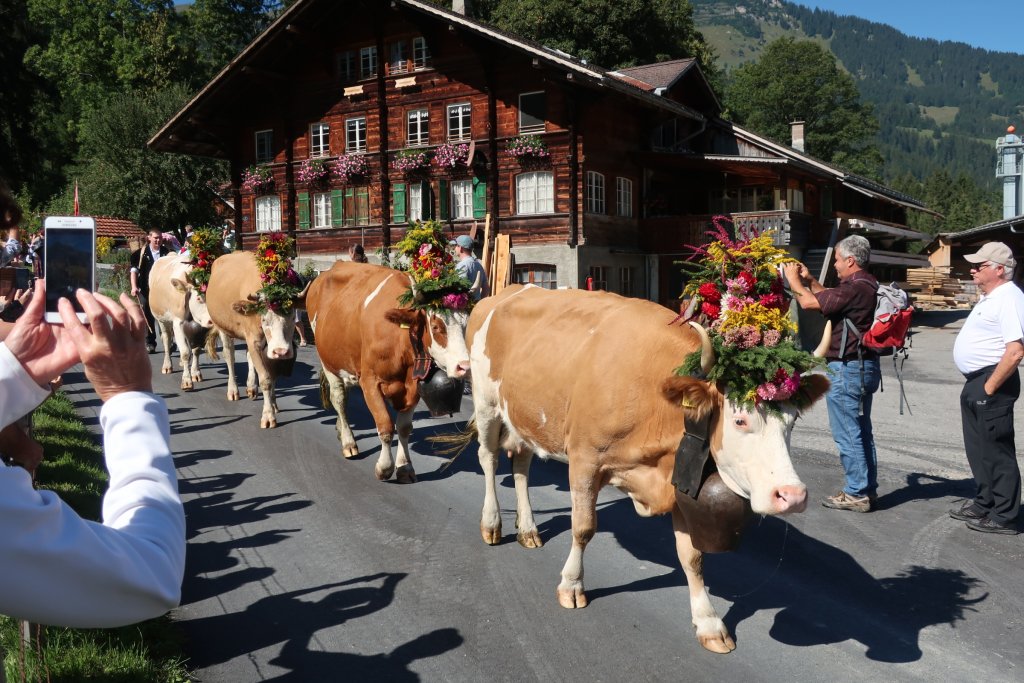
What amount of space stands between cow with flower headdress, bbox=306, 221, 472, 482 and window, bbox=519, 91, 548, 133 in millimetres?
17801

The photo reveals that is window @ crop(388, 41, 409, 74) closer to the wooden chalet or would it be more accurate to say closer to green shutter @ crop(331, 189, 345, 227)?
the wooden chalet

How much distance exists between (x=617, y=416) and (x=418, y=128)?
2482 cm

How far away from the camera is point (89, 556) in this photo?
1.37 m

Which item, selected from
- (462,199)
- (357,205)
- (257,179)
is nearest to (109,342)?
(462,199)

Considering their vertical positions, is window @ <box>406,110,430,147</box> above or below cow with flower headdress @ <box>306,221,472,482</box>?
above

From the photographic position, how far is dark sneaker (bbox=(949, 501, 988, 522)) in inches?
248

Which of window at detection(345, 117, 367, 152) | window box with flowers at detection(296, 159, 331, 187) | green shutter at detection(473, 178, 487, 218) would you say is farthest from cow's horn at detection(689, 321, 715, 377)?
window box with flowers at detection(296, 159, 331, 187)

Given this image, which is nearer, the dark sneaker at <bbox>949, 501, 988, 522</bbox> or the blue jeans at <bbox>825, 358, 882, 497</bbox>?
the dark sneaker at <bbox>949, 501, 988, 522</bbox>

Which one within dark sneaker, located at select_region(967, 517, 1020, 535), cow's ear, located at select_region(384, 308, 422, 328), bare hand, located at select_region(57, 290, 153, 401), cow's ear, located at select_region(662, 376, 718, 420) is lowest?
dark sneaker, located at select_region(967, 517, 1020, 535)

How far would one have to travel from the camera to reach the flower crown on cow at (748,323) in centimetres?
384

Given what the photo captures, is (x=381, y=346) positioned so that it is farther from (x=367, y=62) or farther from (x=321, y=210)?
(x=321, y=210)

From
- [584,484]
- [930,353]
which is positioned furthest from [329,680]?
[930,353]

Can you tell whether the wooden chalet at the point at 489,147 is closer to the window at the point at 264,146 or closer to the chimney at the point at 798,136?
the window at the point at 264,146

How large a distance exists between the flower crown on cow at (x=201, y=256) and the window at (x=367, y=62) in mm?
17907
